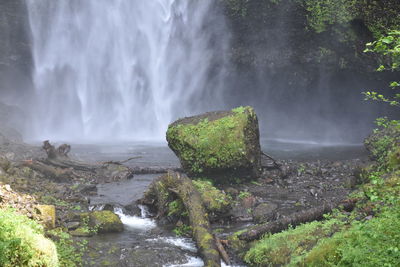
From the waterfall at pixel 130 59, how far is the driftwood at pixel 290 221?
998 inches

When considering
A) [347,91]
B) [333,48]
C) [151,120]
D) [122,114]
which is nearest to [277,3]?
[333,48]

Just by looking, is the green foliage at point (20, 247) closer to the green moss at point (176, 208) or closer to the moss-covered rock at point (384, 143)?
the green moss at point (176, 208)

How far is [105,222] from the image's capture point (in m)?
8.41

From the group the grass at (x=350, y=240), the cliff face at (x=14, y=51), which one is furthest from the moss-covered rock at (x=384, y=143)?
the cliff face at (x=14, y=51)

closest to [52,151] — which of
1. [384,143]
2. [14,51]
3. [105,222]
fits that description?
[105,222]

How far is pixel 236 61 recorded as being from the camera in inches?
1297

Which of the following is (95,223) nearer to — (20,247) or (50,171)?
(20,247)

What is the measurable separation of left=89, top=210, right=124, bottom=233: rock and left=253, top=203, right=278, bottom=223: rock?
3.53 m

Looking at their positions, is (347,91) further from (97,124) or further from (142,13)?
(97,124)

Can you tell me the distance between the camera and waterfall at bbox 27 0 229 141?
33438 mm

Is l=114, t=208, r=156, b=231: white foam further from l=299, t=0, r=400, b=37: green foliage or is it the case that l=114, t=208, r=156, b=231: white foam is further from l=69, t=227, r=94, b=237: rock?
l=299, t=0, r=400, b=37: green foliage

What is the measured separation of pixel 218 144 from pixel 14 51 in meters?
29.8

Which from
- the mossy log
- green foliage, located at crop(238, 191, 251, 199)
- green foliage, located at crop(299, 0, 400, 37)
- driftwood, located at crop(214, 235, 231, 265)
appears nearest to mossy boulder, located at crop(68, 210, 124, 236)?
the mossy log

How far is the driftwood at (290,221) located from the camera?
754 centimetres
